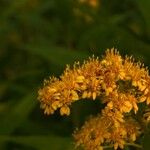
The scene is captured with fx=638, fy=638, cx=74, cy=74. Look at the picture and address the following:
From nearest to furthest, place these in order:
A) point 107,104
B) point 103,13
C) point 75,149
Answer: point 107,104, point 75,149, point 103,13

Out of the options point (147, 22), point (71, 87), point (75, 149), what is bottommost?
point (75, 149)

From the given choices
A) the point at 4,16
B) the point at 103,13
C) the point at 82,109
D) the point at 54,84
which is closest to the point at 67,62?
the point at 82,109

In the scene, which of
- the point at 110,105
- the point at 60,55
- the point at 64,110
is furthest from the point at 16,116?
the point at 110,105

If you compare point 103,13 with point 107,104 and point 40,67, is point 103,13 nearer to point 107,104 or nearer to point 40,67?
point 40,67

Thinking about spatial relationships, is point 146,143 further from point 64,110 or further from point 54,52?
point 54,52

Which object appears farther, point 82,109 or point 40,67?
point 40,67

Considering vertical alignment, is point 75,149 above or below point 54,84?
below
